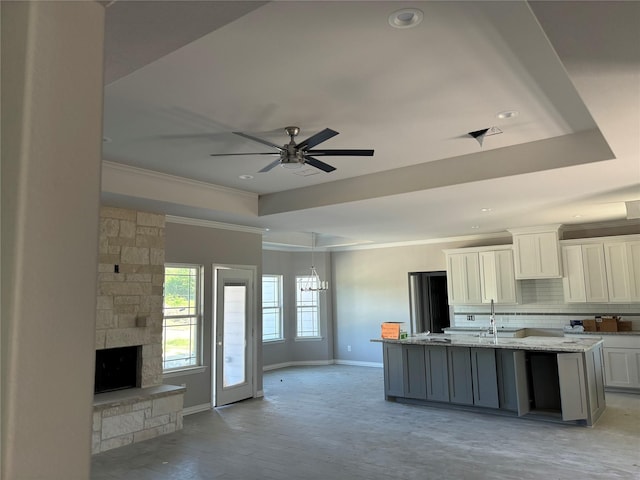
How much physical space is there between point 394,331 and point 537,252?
10.3 feet

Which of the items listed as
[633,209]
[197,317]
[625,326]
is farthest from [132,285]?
[625,326]

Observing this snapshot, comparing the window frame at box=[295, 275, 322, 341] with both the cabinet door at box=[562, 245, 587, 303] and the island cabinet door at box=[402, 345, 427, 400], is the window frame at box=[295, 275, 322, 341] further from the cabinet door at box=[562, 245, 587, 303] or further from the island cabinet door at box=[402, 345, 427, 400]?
the cabinet door at box=[562, 245, 587, 303]

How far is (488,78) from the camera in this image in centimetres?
309

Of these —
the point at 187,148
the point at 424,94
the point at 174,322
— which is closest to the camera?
the point at 424,94

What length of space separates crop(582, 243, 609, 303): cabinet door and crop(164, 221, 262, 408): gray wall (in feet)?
18.1

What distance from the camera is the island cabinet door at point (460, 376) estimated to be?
609cm

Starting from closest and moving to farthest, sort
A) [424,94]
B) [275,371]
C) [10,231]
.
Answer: [10,231] < [424,94] < [275,371]

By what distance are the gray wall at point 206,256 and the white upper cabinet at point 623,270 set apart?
580cm

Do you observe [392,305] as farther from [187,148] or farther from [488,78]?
[488,78]

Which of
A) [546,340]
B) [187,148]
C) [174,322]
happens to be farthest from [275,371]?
[187,148]

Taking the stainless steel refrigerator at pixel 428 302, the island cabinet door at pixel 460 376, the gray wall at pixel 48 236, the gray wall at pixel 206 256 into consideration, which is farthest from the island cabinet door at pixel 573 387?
the gray wall at pixel 48 236

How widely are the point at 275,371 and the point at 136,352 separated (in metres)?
4.50

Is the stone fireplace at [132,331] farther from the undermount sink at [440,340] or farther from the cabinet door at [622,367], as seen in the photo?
the cabinet door at [622,367]

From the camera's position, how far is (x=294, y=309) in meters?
10.7
